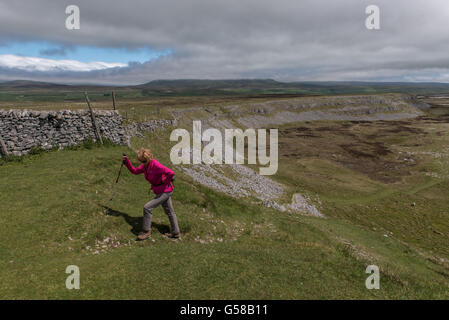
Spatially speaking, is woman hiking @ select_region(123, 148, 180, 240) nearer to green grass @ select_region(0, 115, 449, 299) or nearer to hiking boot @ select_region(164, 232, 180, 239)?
hiking boot @ select_region(164, 232, 180, 239)

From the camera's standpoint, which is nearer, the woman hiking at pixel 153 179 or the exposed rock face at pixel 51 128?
the woman hiking at pixel 153 179

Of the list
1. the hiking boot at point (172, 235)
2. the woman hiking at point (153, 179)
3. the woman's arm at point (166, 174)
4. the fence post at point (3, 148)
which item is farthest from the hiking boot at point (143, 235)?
the fence post at point (3, 148)

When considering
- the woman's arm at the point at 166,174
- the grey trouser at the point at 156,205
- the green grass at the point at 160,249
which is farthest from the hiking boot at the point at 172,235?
the woman's arm at the point at 166,174

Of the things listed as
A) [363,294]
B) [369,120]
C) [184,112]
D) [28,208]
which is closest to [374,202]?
[363,294]

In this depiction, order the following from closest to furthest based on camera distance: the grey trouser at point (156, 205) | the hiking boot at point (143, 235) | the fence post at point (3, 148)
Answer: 1. the grey trouser at point (156, 205)
2. the hiking boot at point (143, 235)
3. the fence post at point (3, 148)

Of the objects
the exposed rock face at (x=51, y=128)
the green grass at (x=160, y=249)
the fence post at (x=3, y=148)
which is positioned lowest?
the green grass at (x=160, y=249)

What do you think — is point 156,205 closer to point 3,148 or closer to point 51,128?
point 3,148

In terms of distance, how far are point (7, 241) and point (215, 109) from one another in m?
98.7

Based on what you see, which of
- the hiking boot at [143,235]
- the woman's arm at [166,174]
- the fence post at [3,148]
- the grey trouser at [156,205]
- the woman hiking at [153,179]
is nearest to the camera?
the woman hiking at [153,179]

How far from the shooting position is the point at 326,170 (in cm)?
5450

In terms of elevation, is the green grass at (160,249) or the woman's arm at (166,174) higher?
the woman's arm at (166,174)

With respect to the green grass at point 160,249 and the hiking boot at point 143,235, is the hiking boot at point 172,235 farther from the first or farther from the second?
the hiking boot at point 143,235

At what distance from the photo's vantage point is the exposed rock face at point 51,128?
20.4 m

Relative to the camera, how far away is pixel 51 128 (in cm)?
2269
